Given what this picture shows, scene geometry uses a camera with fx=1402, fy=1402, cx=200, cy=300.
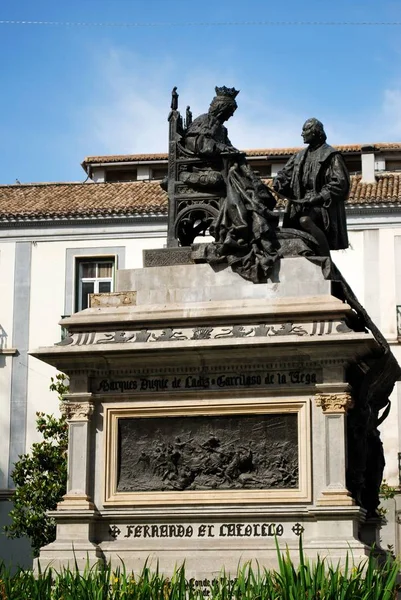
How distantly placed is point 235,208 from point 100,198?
24.9 m

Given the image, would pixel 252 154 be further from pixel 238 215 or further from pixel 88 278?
pixel 238 215

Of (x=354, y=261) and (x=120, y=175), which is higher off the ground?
(x=120, y=175)

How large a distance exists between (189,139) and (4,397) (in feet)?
73.6

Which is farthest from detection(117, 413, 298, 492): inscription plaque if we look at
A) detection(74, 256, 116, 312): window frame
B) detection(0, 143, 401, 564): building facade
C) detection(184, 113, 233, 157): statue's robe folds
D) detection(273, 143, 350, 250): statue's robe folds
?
detection(74, 256, 116, 312): window frame

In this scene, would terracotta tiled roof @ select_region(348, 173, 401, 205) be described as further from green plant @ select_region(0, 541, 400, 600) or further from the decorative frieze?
green plant @ select_region(0, 541, 400, 600)

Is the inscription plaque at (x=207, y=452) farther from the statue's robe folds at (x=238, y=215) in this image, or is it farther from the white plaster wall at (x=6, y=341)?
the white plaster wall at (x=6, y=341)

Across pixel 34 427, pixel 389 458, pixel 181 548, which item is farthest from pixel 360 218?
pixel 181 548

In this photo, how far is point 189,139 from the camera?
60.6 feet

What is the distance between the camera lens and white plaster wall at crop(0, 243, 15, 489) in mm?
38719

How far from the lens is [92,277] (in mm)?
40938

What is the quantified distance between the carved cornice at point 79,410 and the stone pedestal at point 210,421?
0.01m

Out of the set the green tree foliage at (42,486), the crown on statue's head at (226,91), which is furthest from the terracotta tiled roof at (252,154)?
the crown on statue's head at (226,91)

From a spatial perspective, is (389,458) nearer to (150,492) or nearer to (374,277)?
(374,277)

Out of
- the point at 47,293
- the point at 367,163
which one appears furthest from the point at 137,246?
the point at 367,163
